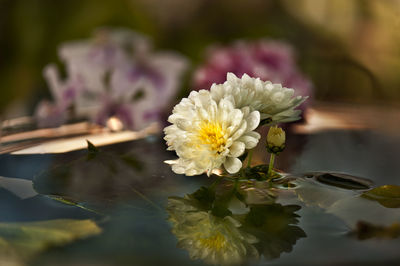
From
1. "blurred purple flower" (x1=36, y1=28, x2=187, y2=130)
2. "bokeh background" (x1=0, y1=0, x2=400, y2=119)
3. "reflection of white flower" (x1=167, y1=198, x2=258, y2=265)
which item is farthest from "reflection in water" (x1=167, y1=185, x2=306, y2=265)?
"bokeh background" (x1=0, y1=0, x2=400, y2=119)

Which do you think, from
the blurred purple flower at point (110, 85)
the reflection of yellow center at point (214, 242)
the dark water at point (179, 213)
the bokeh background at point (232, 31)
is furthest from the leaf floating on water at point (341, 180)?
the bokeh background at point (232, 31)

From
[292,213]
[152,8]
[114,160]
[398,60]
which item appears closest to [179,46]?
[152,8]

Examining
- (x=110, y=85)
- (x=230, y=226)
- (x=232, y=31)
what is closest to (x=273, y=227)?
(x=230, y=226)

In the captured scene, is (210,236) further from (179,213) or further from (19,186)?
(19,186)

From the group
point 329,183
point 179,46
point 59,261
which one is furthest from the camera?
point 179,46

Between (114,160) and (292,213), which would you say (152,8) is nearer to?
(114,160)

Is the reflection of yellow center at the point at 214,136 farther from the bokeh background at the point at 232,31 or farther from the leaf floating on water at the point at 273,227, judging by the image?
the bokeh background at the point at 232,31
